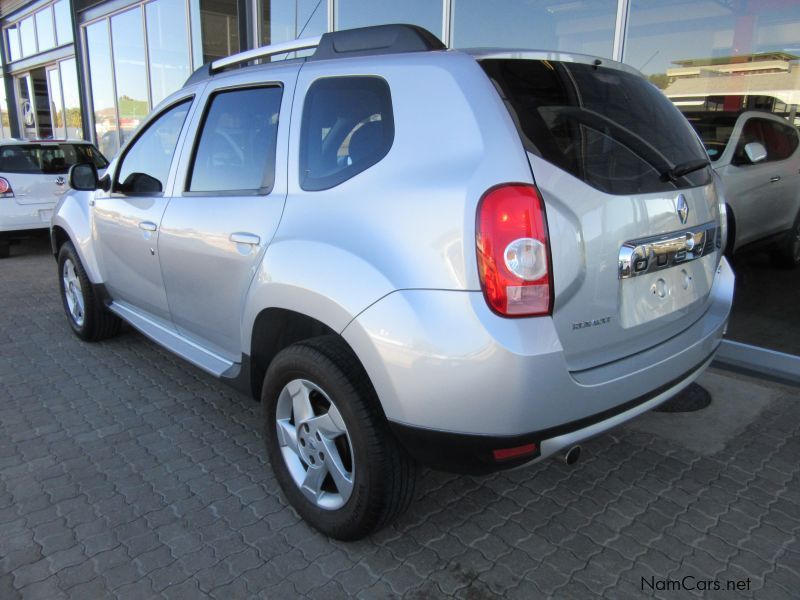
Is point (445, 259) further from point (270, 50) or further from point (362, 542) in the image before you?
point (270, 50)

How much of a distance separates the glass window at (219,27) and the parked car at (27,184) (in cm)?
301

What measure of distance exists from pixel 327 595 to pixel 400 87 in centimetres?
177

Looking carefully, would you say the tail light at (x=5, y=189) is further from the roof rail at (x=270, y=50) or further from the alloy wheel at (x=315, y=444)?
the alloy wheel at (x=315, y=444)

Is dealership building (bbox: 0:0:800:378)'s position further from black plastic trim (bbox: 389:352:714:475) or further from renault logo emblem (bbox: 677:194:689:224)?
black plastic trim (bbox: 389:352:714:475)

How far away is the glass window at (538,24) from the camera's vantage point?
5308mm

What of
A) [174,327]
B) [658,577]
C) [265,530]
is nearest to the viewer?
[658,577]

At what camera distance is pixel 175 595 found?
206 centimetres

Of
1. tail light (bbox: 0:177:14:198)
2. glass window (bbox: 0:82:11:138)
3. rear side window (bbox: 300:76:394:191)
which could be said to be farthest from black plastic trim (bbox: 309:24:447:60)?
glass window (bbox: 0:82:11:138)

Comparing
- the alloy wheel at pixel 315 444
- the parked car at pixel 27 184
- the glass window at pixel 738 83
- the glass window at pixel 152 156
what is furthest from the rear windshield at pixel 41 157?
the glass window at pixel 738 83

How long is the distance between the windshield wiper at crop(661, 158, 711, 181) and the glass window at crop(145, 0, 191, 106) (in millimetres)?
10230

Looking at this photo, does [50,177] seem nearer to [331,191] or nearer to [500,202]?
[331,191]

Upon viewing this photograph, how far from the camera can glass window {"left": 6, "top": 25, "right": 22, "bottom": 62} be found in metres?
17.8

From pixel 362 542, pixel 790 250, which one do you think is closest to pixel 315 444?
pixel 362 542

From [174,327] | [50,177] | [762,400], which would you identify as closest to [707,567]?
[762,400]
